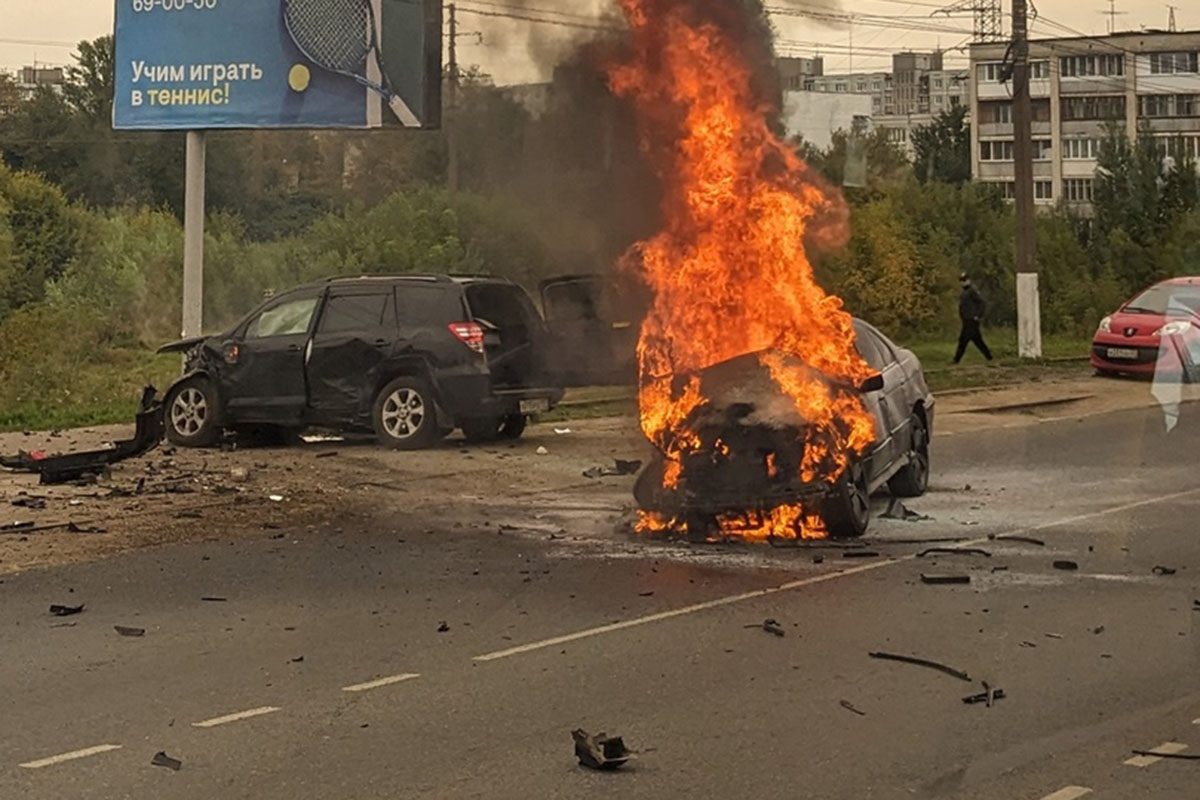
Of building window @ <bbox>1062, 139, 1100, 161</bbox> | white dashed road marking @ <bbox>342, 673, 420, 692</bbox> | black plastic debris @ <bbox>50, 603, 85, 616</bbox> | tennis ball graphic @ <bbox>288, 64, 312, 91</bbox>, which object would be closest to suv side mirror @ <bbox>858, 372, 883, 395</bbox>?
white dashed road marking @ <bbox>342, 673, 420, 692</bbox>

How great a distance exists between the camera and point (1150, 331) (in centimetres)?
2661

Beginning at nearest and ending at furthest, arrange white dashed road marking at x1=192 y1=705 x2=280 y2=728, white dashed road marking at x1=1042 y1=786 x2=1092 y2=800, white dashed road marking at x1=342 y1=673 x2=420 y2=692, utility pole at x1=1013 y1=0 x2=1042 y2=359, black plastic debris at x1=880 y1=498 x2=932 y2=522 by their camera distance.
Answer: white dashed road marking at x1=1042 y1=786 x2=1092 y2=800, white dashed road marking at x1=192 y1=705 x2=280 y2=728, white dashed road marking at x1=342 y1=673 x2=420 y2=692, black plastic debris at x1=880 y1=498 x2=932 y2=522, utility pole at x1=1013 y1=0 x2=1042 y2=359

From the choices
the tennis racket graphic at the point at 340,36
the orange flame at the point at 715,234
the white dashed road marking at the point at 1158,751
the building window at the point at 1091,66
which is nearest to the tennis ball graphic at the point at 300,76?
the tennis racket graphic at the point at 340,36

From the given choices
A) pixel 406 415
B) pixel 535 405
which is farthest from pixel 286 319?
pixel 535 405

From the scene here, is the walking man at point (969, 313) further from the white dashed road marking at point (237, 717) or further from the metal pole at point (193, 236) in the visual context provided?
the white dashed road marking at point (237, 717)

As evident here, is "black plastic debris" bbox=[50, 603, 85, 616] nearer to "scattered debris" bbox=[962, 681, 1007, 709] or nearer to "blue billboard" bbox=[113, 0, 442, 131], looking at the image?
"scattered debris" bbox=[962, 681, 1007, 709]

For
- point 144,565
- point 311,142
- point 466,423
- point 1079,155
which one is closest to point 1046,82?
point 1079,155

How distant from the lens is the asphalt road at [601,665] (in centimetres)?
588

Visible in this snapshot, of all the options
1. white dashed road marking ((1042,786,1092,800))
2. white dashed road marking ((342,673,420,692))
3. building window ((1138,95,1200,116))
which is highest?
building window ((1138,95,1200,116))

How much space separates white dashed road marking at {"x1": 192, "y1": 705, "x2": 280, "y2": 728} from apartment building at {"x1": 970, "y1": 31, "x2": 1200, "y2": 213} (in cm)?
8607

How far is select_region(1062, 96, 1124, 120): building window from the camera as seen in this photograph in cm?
9262

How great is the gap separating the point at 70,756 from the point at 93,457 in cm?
935

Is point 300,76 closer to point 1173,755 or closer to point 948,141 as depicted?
point 1173,755

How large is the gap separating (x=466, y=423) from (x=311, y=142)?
14.0 m
